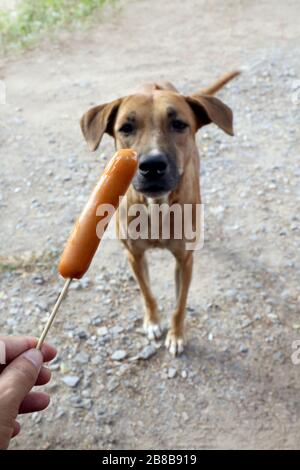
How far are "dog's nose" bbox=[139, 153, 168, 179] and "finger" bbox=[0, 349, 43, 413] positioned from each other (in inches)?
50.3

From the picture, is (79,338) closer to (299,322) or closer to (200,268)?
(200,268)

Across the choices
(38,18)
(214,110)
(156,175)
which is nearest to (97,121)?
(156,175)

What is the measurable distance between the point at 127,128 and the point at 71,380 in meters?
1.78

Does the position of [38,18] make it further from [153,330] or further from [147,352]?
[147,352]

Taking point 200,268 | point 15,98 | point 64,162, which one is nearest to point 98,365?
point 200,268

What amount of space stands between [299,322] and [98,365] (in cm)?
154

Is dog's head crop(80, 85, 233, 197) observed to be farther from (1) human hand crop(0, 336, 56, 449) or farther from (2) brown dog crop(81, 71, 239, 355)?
(1) human hand crop(0, 336, 56, 449)

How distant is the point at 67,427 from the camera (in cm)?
318

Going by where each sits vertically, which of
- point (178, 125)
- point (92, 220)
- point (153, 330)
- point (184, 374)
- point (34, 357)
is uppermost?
point (92, 220)

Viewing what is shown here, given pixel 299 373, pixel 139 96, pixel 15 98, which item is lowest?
pixel 299 373

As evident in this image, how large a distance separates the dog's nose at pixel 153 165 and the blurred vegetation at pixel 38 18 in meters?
6.04

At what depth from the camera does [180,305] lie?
11.4ft

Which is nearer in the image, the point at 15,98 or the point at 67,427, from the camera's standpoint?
the point at 67,427

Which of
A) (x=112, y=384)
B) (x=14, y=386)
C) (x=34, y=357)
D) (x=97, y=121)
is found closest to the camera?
(x=14, y=386)
